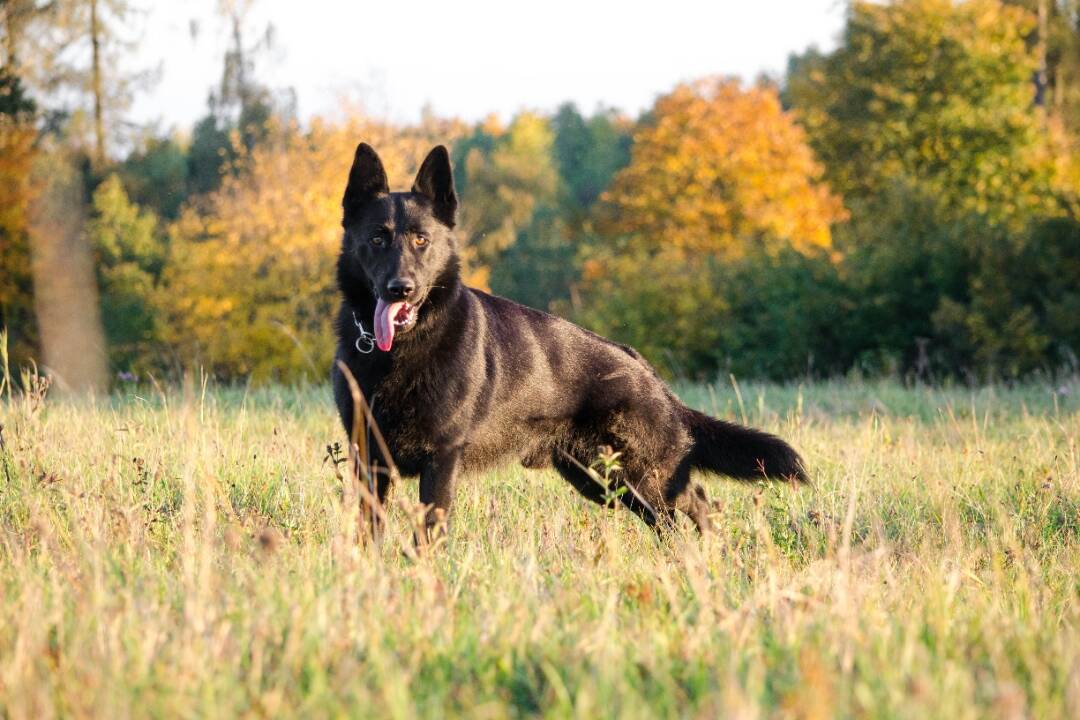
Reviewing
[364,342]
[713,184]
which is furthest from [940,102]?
[364,342]

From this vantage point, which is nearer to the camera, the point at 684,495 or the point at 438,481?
the point at 438,481

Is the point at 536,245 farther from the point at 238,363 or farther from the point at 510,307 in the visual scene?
the point at 510,307

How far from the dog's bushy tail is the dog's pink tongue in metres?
1.64

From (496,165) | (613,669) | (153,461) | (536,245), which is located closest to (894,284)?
(153,461)

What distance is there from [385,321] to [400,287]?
16 cm

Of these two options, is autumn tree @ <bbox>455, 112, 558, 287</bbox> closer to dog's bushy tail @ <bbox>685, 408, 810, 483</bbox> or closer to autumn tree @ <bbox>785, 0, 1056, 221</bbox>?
autumn tree @ <bbox>785, 0, 1056, 221</bbox>

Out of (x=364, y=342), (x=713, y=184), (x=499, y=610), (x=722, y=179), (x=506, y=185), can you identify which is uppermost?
(x=506, y=185)

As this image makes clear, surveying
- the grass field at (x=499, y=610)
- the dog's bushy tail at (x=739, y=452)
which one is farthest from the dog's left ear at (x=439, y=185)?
the dog's bushy tail at (x=739, y=452)

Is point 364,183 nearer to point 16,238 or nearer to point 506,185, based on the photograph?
point 16,238

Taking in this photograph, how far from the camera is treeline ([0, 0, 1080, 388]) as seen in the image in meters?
16.1

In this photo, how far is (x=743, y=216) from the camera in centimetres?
2908

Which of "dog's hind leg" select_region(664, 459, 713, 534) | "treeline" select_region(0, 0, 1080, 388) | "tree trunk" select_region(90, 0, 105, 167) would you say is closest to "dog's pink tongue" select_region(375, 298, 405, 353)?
"dog's hind leg" select_region(664, 459, 713, 534)

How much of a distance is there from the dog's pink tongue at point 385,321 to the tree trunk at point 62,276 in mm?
19043

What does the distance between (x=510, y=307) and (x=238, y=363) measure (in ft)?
65.3
